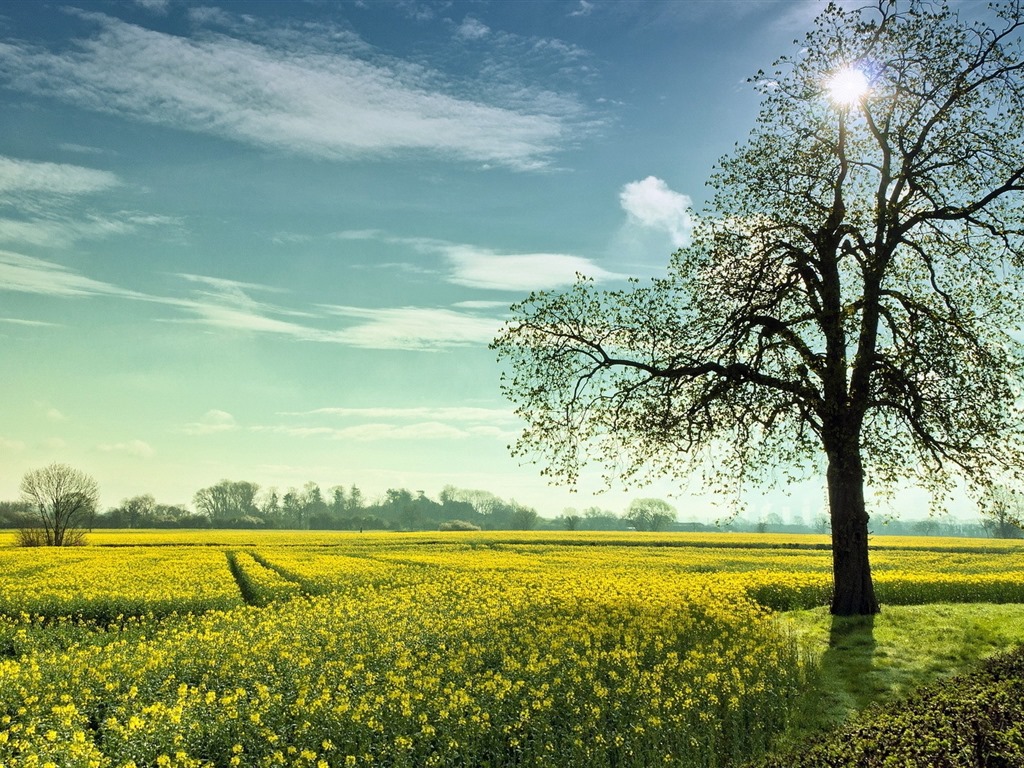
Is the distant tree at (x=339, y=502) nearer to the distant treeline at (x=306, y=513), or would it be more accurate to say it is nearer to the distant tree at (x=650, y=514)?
the distant treeline at (x=306, y=513)

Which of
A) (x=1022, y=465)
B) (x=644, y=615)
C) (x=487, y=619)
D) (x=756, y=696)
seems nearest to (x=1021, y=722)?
(x=756, y=696)

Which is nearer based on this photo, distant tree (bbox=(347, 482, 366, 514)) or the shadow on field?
the shadow on field

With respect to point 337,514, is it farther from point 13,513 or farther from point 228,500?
point 13,513

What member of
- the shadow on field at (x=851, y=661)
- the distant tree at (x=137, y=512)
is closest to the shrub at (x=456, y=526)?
the distant tree at (x=137, y=512)

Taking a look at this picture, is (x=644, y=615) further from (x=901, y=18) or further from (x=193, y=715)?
(x=901, y=18)

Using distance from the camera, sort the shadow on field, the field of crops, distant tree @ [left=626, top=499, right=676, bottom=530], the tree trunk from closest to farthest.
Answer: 1. the field of crops
2. the shadow on field
3. the tree trunk
4. distant tree @ [left=626, top=499, right=676, bottom=530]

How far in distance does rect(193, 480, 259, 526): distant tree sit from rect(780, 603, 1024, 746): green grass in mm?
165912

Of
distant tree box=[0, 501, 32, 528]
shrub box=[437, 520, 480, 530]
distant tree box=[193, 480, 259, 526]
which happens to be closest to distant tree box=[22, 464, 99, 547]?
distant tree box=[0, 501, 32, 528]

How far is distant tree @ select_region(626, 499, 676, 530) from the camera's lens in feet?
522

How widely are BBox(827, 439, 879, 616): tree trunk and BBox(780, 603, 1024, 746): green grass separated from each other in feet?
1.76

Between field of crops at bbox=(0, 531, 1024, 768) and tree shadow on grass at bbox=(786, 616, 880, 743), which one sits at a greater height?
field of crops at bbox=(0, 531, 1024, 768)

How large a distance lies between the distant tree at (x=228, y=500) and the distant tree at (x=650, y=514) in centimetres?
8958

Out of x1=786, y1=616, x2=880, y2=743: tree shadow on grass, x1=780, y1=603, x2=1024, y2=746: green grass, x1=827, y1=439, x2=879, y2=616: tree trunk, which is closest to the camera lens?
x1=786, y1=616, x2=880, y2=743: tree shadow on grass

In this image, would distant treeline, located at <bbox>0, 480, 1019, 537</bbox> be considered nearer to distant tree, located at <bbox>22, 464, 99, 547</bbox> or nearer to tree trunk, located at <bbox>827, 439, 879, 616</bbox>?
distant tree, located at <bbox>22, 464, 99, 547</bbox>
